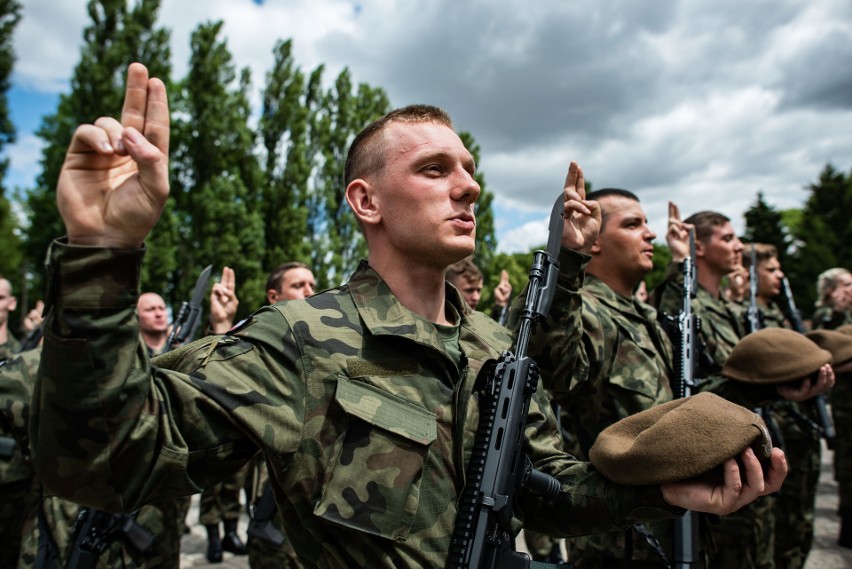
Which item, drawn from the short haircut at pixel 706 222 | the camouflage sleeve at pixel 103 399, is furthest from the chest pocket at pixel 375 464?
the short haircut at pixel 706 222

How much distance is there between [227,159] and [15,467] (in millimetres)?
18252

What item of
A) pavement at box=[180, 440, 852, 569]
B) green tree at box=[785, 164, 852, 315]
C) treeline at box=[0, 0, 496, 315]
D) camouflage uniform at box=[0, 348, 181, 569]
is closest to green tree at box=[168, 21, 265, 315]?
treeline at box=[0, 0, 496, 315]

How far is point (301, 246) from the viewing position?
22.4 meters

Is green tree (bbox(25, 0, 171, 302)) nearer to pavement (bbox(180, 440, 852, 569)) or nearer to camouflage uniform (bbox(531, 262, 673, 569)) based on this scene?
pavement (bbox(180, 440, 852, 569))

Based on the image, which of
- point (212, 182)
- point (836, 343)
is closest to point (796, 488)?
point (836, 343)

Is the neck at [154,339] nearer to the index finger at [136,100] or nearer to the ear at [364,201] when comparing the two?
the ear at [364,201]

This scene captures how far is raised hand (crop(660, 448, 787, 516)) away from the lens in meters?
1.55

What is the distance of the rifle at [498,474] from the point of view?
1.59 metres

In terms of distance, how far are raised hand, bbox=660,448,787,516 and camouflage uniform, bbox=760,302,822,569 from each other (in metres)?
4.35

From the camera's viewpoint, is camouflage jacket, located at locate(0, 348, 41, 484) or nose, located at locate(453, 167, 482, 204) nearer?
nose, located at locate(453, 167, 482, 204)

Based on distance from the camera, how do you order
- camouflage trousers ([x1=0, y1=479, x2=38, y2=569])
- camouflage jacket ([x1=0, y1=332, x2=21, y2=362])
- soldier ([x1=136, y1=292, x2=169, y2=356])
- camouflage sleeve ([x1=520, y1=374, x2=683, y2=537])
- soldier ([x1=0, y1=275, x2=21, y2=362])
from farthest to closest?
soldier ([x1=0, y1=275, x2=21, y2=362]) < camouflage jacket ([x1=0, y1=332, x2=21, y2=362]) < soldier ([x1=136, y1=292, x2=169, y2=356]) < camouflage trousers ([x1=0, y1=479, x2=38, y2=569]) < camouflage sleeve ([x1=520, y1=374, x2=683, y2=537])

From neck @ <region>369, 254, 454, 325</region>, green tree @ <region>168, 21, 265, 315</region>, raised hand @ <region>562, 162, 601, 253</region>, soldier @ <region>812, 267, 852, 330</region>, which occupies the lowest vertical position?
neck @ <region>369, 254, 454, 325</region>

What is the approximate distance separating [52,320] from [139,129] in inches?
15.7

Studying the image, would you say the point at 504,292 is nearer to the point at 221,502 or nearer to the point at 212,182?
the point at 221,502
